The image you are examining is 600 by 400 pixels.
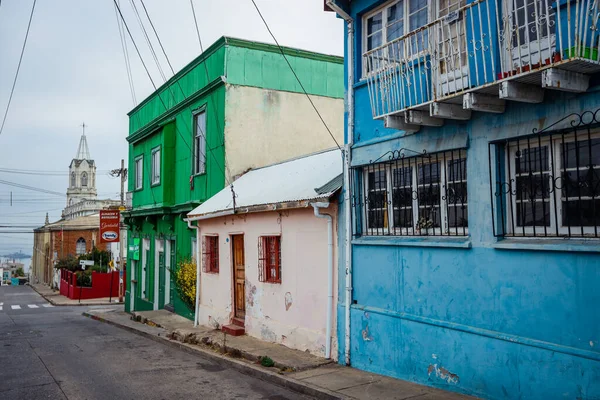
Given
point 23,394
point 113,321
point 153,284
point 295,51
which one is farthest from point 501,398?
point 153,284

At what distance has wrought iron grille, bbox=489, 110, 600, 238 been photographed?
578 centimetres

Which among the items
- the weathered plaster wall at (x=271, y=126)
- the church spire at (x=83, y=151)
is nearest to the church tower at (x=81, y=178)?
the church spire at (x=83, y=151)

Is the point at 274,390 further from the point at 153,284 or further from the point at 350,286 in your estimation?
the point at 153,284

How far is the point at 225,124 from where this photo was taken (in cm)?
1495

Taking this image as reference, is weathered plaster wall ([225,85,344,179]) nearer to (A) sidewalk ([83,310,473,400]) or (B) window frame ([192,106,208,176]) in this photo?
(B) window frame ([192,106,208,176])

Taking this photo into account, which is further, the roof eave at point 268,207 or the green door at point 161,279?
the green door at point 161,279

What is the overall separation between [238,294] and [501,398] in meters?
7.61

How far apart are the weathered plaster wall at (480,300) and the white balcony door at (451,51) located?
1.84ft

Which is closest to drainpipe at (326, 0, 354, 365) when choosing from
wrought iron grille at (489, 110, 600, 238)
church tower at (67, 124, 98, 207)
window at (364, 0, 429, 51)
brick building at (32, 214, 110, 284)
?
window at (364, 0, 429, 51)

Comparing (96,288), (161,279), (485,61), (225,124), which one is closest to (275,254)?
(225,124)

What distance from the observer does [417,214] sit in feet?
26.5

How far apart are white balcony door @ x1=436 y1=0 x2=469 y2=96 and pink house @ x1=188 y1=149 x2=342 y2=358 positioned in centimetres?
286

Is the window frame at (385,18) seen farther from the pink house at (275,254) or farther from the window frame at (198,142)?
the window frame at (198,142)

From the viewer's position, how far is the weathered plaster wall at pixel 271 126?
15062 mm
